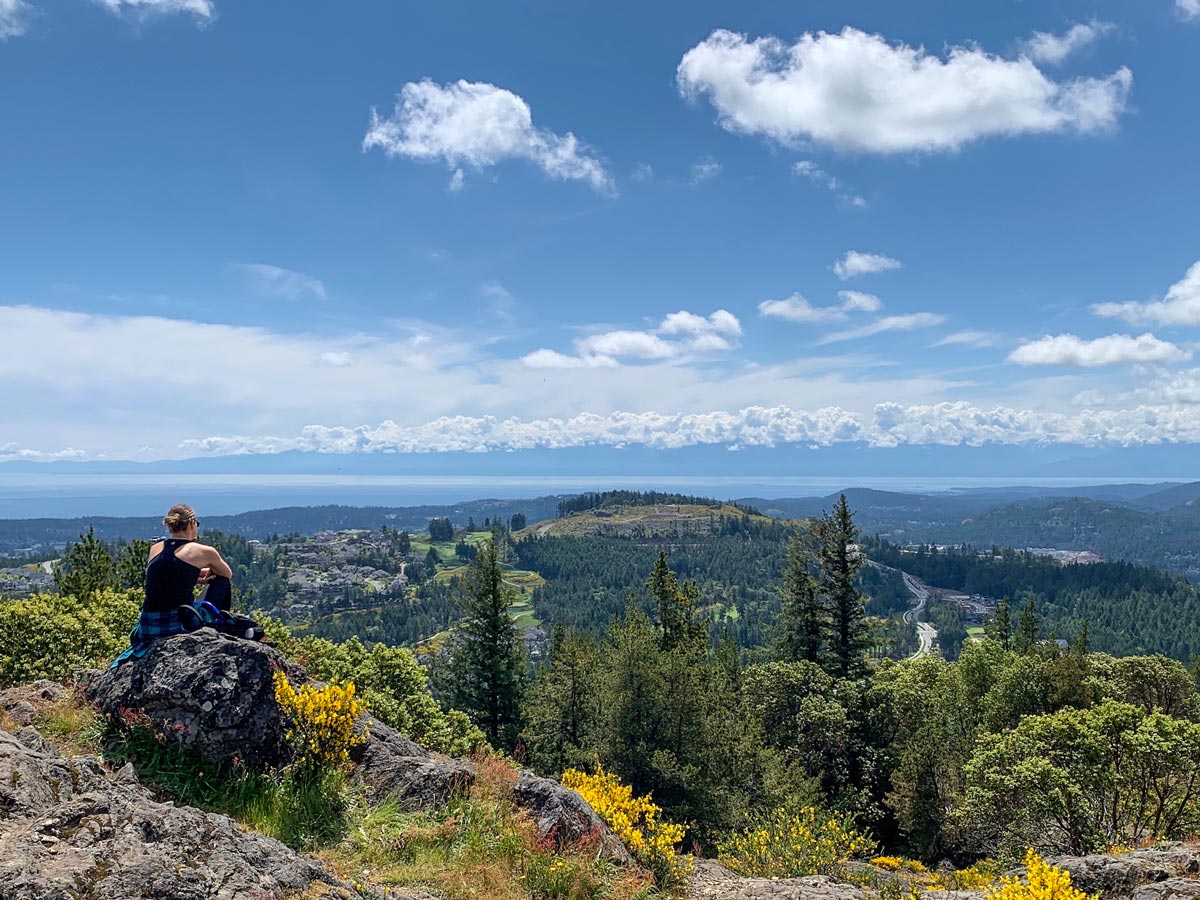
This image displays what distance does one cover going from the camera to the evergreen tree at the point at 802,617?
35.4 meters

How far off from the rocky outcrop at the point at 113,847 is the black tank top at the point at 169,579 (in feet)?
8.71

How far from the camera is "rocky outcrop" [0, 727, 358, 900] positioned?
4.97 metres

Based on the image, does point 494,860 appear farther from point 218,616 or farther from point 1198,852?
point 1198,852

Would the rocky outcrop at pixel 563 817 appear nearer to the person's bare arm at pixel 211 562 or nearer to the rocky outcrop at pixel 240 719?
the rocky outcrop at pixel 240 719

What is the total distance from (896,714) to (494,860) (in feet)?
97.7

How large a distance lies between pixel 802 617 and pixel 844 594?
2.81m

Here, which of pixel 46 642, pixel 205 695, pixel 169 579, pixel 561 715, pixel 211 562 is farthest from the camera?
pixel 561 715

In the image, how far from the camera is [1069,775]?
17.2 metres

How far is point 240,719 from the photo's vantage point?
8.78 m

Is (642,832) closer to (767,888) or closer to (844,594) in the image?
(767,888)

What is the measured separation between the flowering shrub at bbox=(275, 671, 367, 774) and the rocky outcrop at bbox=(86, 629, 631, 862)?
18 centimetres

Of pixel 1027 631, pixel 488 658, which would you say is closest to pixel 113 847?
pixel 488 658

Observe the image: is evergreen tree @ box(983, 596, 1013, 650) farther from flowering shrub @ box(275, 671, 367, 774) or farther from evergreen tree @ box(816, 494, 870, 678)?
flowering shrub @ box(275, 671, 367, 774)

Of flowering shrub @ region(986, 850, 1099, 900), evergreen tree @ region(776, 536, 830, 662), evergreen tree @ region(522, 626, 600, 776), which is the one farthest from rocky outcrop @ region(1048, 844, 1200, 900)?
evergreen tree @ region(776, 536, 830, 662)
